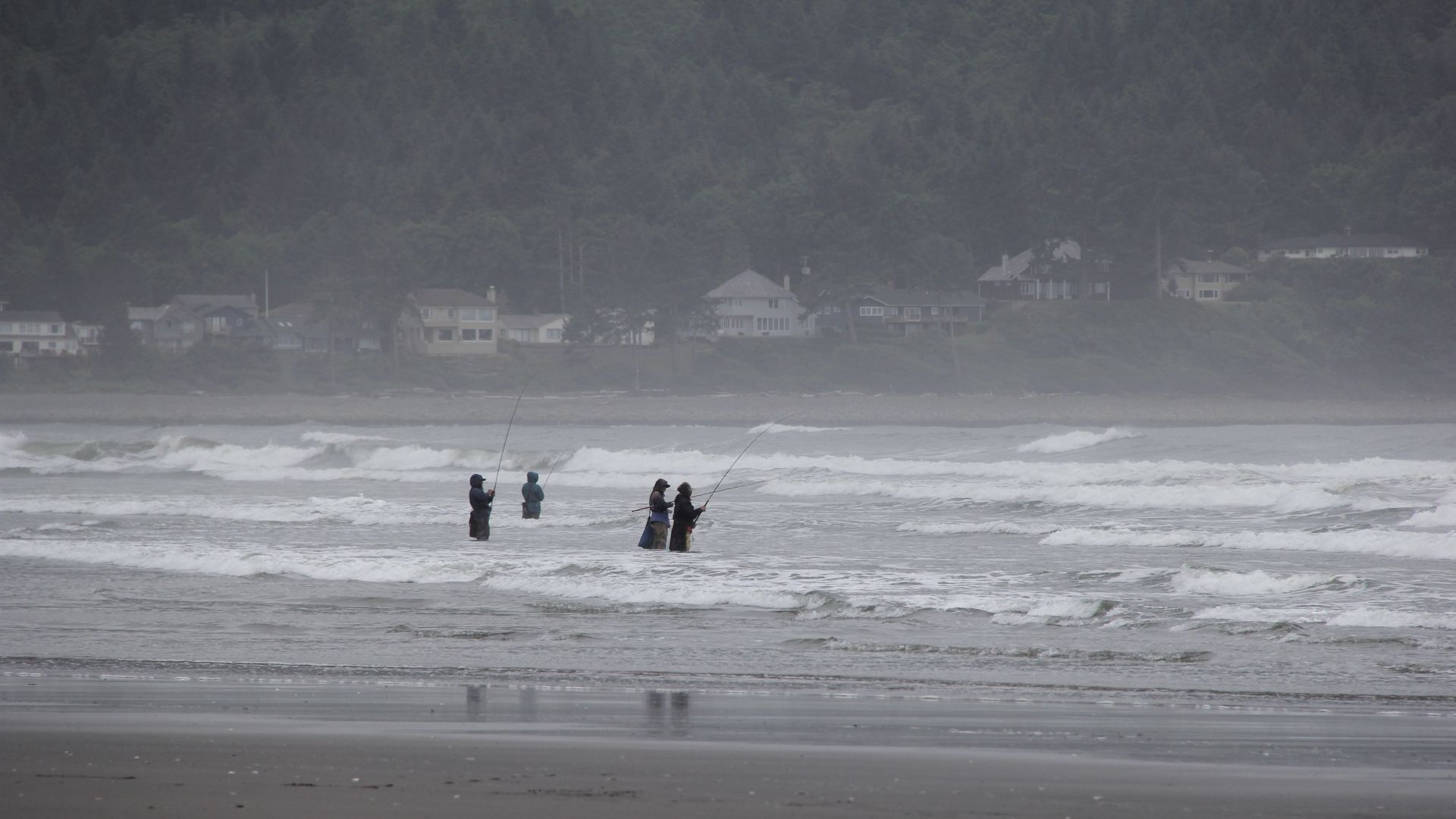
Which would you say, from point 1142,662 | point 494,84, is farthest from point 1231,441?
point 494,84

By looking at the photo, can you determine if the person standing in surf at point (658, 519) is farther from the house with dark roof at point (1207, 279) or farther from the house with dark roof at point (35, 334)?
the house with dark roof at point (1207, 279)

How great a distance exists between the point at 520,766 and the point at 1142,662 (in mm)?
5100

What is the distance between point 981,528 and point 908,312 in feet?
234

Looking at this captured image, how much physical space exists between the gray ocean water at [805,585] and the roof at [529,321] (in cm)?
5957

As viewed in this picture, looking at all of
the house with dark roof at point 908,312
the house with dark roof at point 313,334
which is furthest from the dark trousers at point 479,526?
the house with dark roof at point 908,312

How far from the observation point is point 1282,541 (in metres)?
17.9

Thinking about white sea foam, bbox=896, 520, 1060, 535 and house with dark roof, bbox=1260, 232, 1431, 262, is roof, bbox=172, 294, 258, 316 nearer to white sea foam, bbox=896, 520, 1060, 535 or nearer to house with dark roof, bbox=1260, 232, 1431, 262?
house with dark roof, bbox=1260, 232, 1431, 262

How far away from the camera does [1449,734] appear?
25.2ft

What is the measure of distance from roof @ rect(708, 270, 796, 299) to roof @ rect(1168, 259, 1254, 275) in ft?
83.0

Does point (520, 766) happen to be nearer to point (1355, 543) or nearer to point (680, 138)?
point (1355, 543)

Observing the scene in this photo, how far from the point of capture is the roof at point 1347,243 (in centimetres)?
9881

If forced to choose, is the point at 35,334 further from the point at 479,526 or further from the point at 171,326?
the point at 479,526

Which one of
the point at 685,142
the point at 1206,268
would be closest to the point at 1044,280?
the point at 1206,268

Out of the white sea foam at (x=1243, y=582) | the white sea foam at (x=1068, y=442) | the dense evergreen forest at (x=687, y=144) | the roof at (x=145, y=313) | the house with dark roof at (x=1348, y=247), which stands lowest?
the white sea foam at (x=1243, y=582)
